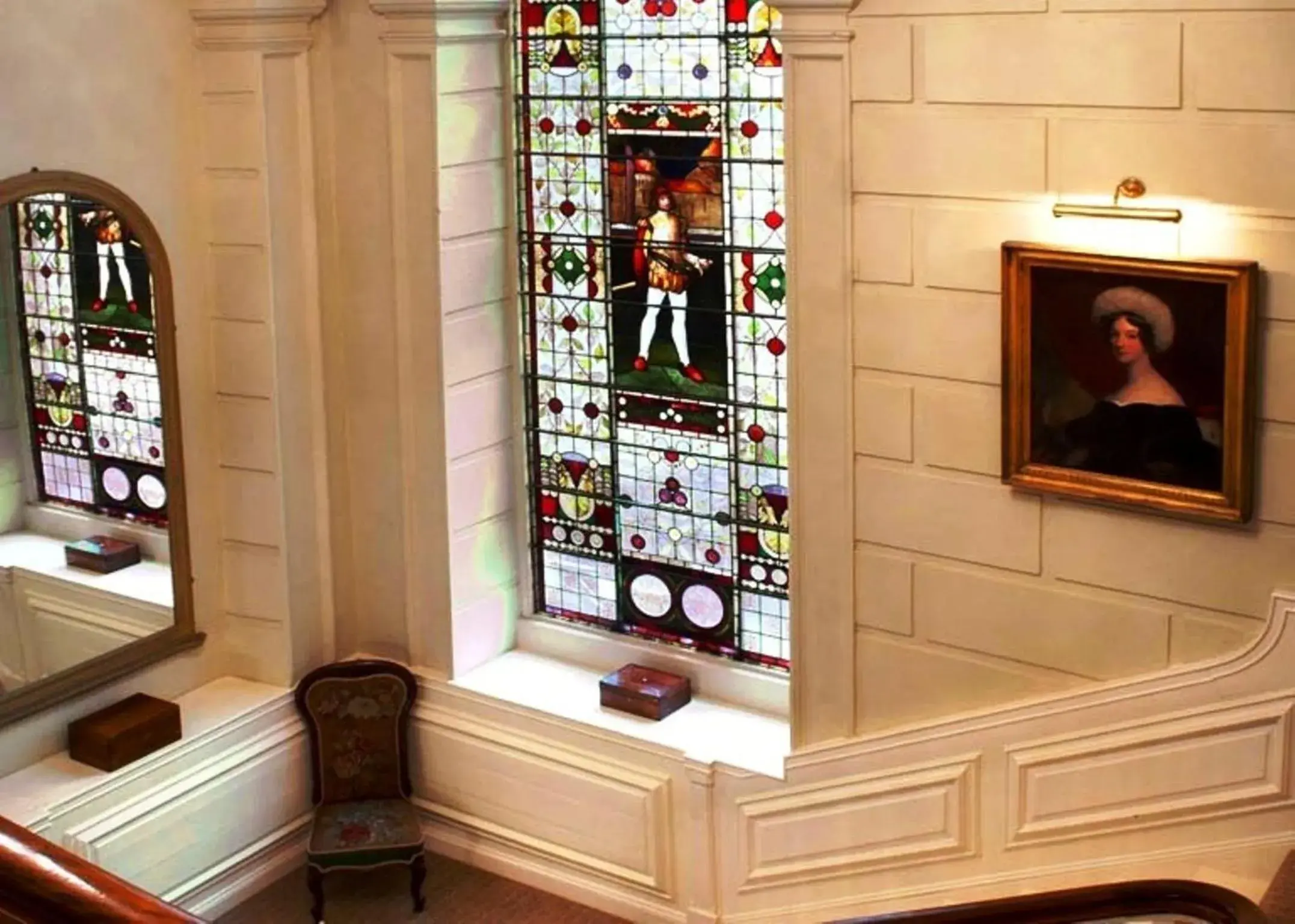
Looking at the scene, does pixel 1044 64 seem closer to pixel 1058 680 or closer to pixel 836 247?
pixel 836 247

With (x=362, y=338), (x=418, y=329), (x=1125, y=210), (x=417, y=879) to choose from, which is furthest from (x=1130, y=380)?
(x=417, y=879)

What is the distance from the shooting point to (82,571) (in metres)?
6.21

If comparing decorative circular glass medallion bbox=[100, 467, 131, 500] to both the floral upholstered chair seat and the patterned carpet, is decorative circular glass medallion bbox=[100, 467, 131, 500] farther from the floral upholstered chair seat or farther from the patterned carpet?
the patterned carpet

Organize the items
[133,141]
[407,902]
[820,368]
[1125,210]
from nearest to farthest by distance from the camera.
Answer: [1125,210] → [820,368] → [133,141] → [407,902]

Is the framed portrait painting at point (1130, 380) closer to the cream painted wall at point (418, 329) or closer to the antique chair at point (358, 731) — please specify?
the cream painted wall at point (418, 329)

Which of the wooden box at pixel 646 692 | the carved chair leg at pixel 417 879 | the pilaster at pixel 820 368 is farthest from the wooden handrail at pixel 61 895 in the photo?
the carved chair leg at pixel 417 879

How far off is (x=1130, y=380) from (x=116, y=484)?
145 inches

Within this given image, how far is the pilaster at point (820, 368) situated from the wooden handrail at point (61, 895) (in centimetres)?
455

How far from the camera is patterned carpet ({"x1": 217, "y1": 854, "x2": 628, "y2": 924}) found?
640cm

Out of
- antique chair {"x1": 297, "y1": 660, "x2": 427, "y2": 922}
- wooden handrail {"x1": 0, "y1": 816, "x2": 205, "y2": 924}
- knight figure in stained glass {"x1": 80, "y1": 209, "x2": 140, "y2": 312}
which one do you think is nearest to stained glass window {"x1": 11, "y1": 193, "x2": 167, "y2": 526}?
knight figure in stained glass {"x1": 80, "y1": 209, "x2": 140, "y2": 312}

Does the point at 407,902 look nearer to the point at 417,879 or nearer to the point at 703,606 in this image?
the point at 417,879

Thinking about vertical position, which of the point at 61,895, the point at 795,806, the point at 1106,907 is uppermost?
the point at 61,895

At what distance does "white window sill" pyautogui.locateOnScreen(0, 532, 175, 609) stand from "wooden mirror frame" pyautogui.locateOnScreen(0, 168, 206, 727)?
55 millimetres

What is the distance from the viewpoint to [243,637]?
683cm
